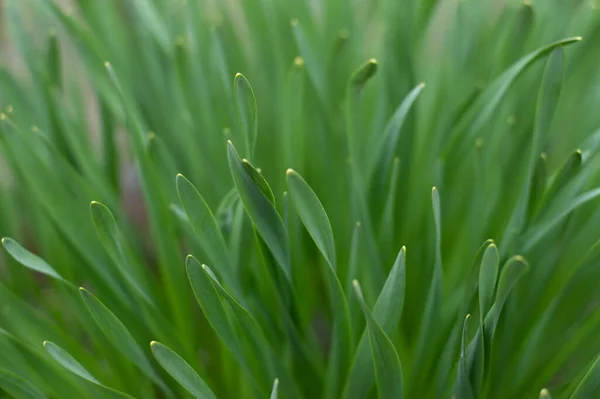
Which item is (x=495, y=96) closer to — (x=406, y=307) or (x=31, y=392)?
(x=406, y=307)

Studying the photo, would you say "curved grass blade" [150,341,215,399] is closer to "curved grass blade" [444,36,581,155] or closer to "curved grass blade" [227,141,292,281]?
"curved grass blade" [227,141,292,281]

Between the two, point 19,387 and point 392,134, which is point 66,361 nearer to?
point 19,387

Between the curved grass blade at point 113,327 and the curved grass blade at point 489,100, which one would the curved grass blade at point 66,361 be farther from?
the curved grass blade at point 489,100

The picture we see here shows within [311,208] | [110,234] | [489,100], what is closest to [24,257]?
[110,234]

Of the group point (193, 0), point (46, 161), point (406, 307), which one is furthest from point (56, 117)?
point (406, 307)

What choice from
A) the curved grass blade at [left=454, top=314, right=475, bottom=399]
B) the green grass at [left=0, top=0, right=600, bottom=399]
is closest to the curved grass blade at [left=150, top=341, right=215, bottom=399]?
the green grass at [left=0, top=0, right=600, bottom=399]

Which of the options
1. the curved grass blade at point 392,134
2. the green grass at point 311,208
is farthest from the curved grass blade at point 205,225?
the curved grass blade at point 392,134
